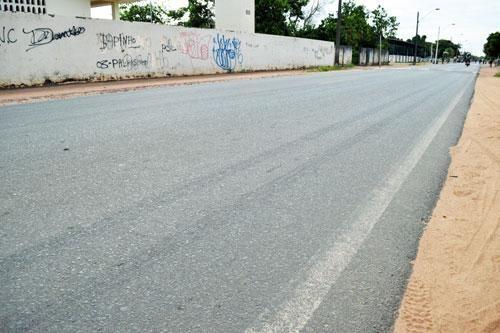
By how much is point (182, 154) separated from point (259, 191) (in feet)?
4.94

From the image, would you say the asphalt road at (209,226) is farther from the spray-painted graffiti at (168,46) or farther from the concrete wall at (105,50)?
the spray-painted graffiti at (168,46)

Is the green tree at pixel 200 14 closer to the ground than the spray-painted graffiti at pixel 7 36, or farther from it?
farther from it

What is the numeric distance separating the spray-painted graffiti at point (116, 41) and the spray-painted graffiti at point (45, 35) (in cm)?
122

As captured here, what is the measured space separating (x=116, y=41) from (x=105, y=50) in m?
0.78

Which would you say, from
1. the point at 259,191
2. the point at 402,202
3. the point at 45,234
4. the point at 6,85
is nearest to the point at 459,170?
the point at 402,202

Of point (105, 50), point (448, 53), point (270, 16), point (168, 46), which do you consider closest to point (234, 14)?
point (270, 16)

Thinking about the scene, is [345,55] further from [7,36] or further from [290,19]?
[7,36]

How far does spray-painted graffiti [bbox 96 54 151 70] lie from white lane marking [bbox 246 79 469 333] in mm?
15530

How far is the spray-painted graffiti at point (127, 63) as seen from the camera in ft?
55.9

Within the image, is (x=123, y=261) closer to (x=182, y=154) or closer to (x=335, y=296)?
(x=335, y=296)

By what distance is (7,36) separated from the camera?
13.3 metres

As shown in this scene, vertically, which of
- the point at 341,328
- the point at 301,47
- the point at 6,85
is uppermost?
the point at 301,47

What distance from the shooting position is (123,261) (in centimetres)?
243

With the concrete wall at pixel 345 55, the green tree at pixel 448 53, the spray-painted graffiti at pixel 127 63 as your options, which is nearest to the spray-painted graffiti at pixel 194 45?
the spray-painted graffiti at pixel 127 63
